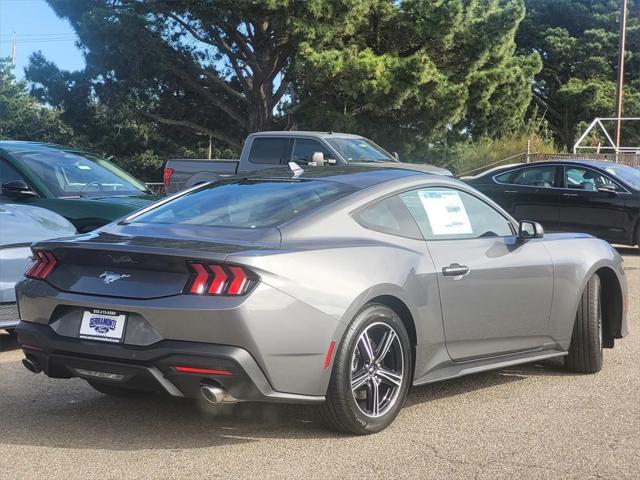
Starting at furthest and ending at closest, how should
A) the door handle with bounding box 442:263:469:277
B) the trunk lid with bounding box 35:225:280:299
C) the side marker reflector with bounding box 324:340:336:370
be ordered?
the door handle with bounding box 442:263:469:277
the side marker reflector with bounding box 324:340:336:370
the trunk lid with bounding box 35:225:280:299

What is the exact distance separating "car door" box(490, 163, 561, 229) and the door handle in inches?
345

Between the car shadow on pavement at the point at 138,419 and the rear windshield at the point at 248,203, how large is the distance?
1120mm

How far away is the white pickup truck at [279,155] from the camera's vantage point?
1382 cm

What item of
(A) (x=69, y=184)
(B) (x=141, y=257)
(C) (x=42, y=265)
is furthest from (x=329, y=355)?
(A) (x=69, y=184)

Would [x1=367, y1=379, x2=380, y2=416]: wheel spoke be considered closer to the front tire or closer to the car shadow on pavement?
the front tire

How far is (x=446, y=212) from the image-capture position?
17.6ft

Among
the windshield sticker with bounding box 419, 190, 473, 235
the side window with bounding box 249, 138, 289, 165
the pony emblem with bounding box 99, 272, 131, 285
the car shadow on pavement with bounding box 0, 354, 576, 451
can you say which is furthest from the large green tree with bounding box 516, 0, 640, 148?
the pony emblem with bounding box 99, 272, 131, 285

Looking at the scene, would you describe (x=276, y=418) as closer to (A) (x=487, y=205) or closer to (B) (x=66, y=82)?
(A) (x=487, y=205)

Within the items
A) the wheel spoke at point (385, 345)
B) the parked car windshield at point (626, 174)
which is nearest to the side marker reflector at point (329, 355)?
the wheel spoke at point (385, 345)

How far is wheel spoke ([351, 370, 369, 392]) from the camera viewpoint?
14.7 ft

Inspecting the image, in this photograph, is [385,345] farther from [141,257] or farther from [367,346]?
[141,257]

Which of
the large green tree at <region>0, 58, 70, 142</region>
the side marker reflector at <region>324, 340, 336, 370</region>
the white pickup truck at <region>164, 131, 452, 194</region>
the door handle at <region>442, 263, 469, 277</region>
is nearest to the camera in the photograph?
the side marker reflector at <region>324, 340, 336, 370</region>

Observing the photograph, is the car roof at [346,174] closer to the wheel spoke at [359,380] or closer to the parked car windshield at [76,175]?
the wheel spoke at [359,380]

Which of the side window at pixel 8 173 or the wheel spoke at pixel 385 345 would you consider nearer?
the wheel spoke at pixel 385 345
